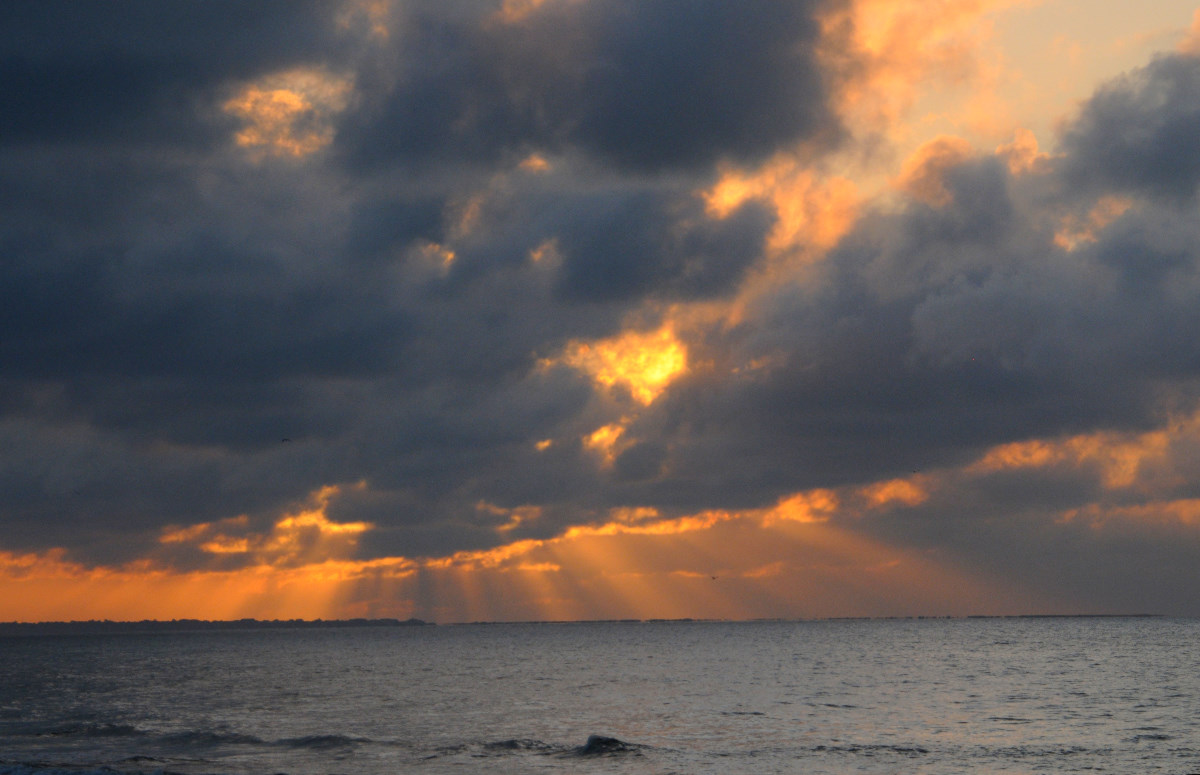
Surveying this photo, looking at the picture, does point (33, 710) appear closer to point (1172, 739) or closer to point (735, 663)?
point (1172, 739)

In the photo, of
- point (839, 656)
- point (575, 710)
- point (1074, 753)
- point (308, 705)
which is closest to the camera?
point (1074, 753)

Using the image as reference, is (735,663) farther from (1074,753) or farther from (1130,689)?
(1074,753)

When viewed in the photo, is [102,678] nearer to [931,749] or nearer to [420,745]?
[420,745]

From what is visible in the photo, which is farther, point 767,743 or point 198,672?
point 198,672

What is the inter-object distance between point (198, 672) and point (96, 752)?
353 feet

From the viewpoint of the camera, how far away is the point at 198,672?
162 meters

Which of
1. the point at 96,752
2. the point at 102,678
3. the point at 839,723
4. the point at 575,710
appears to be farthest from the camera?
the point at 102,678

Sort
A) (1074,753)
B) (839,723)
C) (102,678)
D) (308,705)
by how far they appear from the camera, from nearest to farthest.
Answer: (1074,753) → (839,723) → (308,705) → (102,678)

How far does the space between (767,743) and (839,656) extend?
130945mm

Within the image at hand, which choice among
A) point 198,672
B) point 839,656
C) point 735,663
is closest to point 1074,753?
point 735,663

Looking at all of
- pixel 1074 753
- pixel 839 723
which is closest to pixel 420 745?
pixel 839 723

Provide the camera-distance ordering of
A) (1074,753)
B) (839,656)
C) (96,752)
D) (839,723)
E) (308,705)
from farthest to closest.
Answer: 1. (839,656)
2. (308,705)
3. (839,723)
4. (96,752)
5. (1074,753)

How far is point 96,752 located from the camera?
63781mm

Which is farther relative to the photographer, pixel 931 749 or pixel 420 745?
pixel 420 745
